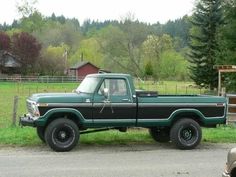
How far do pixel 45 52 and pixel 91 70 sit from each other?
1501cm

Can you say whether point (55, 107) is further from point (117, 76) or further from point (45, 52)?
point (45, 52)

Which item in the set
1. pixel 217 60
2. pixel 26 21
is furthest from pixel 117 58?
pixel 217 60

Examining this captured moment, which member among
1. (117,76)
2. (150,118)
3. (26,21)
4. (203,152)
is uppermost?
(26,21)

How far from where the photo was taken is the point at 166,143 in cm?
1450

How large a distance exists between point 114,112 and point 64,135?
1467 millimetres

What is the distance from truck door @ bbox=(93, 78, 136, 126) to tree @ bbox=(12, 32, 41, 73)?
75.4 metres

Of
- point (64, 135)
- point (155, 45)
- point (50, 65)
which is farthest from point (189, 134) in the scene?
point (155, 45)

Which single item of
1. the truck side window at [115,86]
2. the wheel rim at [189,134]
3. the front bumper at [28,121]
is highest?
the truck side window at [115,86]

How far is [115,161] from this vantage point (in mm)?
11234

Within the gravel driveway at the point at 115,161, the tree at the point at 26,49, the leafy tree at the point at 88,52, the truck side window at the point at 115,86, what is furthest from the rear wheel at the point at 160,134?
the leafy tree at the point at 88,52

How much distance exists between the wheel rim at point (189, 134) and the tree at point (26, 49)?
7563 centimetres

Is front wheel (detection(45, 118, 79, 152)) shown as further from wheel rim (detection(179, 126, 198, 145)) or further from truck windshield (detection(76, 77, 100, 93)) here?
wheel rim (detection(179, 126, 198, 145))

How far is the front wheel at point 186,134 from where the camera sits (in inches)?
528

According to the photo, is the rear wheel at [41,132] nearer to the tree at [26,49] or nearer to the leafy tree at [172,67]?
the tree at [26,49]
